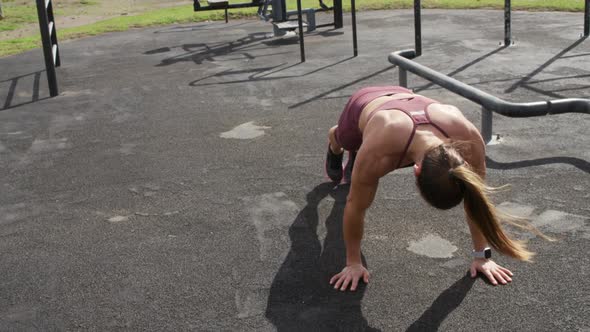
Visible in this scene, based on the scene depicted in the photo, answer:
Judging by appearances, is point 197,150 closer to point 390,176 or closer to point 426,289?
point 390,176

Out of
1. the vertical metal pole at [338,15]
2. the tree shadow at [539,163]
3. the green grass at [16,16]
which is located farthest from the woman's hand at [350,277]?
the green grass at [16,16]

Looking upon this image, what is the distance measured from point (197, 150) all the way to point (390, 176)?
1.80m

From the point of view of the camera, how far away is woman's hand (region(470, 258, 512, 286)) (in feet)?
12.0

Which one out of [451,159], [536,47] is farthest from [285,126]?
[536,47]

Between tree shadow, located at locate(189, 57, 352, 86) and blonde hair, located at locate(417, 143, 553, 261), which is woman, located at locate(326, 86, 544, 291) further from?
tree shadow, located at locate(189, 57, 352, 86)

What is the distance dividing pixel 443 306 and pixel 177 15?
12731mm

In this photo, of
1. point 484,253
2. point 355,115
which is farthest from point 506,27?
point 484,253

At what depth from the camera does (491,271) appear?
12.2 feet

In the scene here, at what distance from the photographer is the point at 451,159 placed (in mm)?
3053

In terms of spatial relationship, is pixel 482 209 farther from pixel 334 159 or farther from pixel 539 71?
pixel 539 71

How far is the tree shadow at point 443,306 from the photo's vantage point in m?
3.32

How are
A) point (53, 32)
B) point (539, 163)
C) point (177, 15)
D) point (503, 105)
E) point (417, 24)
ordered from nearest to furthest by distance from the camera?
point (503, 105), point (539, 163), point (417, 24), point (53, 32), point (177, 15)

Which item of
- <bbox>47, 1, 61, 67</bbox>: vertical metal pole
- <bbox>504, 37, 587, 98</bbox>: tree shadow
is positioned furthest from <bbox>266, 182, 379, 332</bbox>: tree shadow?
<bbox>47, 1, 61, 67</bbox>: vertical metal pole

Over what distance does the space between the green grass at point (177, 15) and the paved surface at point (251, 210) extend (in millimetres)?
3693
